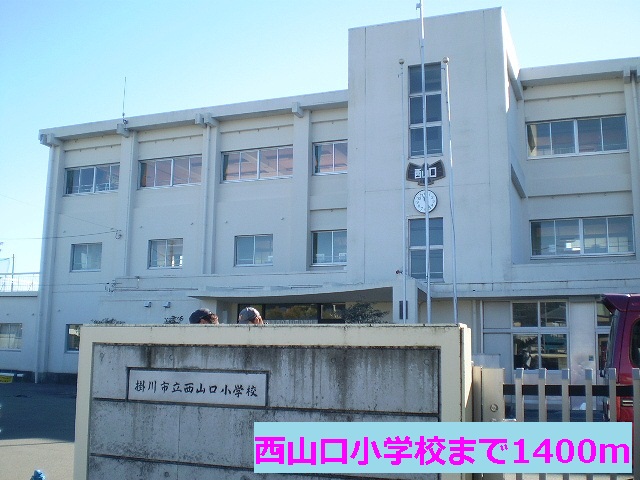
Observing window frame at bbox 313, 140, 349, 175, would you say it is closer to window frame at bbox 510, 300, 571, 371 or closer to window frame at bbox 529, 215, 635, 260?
window frame at bbox 529, 215, 635, 260

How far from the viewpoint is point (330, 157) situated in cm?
2512

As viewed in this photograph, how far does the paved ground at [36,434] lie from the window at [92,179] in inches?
383

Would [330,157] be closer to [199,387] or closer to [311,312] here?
[311,312]

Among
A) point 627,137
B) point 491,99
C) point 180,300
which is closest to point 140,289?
point 180,300

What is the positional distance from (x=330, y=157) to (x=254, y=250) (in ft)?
15.1

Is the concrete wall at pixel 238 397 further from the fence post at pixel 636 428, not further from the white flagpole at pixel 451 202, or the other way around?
the white flagpole at pixel 451 202

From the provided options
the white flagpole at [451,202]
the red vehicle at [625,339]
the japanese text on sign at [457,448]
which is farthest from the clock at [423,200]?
the japanese text on sign at [457,448]

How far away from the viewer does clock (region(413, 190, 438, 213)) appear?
67.9 feet

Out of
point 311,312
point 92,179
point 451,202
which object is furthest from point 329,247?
point 92,179

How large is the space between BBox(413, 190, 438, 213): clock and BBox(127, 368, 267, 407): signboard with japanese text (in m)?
15.8

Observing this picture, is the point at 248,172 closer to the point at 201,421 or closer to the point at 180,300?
the point at 180,300

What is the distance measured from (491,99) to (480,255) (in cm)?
490

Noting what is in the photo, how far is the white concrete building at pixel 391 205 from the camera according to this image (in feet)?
65.9

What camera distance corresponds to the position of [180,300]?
75.4 feet
